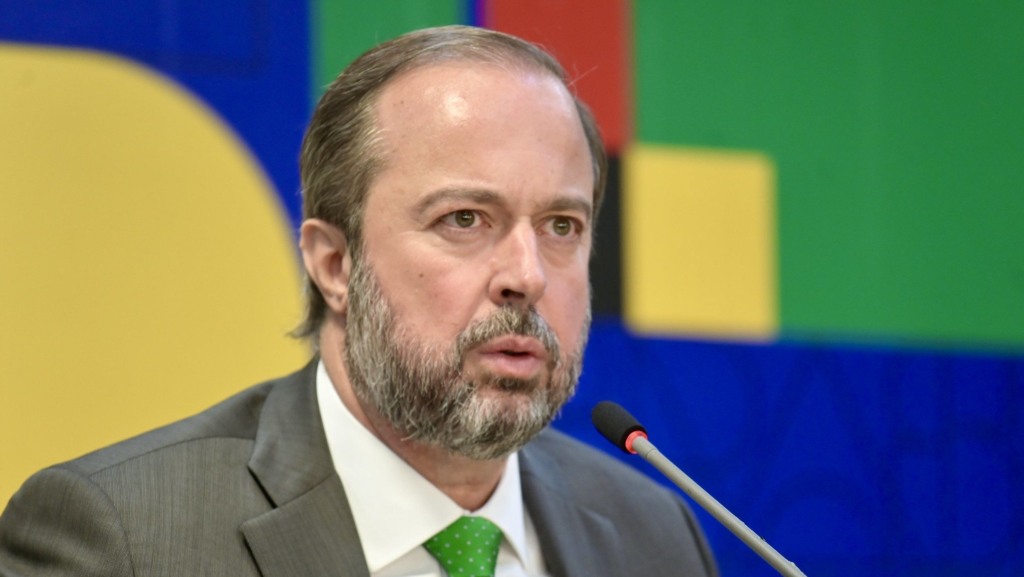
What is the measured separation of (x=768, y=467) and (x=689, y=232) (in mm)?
688

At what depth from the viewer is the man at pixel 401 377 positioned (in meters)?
1.96

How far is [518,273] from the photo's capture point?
205cm

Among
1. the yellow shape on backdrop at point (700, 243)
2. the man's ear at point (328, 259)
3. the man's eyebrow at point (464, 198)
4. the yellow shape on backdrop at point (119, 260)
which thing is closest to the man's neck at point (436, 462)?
the man's ear at point (328, 259)

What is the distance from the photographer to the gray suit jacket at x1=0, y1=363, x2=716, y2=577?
6.25 feet

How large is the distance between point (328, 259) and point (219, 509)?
0.51 meters

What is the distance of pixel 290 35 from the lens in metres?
2.88

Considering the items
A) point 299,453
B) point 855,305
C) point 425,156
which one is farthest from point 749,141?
point 299,453

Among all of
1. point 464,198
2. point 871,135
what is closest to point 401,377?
point 464,198

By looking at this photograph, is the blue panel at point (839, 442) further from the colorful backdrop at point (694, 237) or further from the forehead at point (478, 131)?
the forehead at point (478, 131)

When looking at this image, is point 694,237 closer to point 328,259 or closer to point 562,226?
point 562,226

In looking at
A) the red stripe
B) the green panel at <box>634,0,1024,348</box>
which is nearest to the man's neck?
the red stripe

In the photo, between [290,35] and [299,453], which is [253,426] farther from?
[290,35]

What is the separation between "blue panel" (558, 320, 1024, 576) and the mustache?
3.89ft

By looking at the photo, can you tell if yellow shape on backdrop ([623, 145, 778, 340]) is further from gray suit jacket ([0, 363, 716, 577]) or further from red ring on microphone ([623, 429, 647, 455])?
red ring on microphone ([623, 429, 647, 455])
